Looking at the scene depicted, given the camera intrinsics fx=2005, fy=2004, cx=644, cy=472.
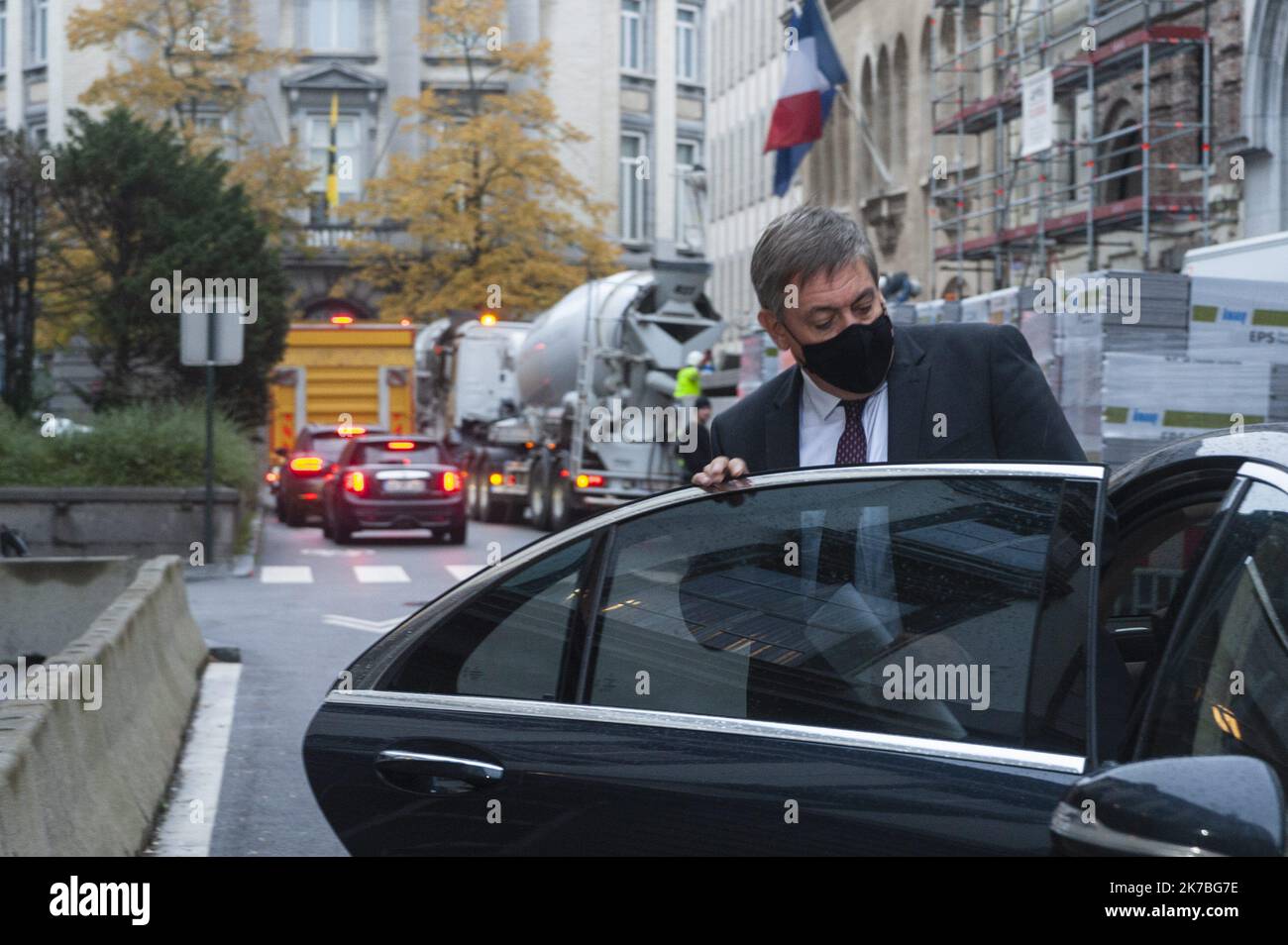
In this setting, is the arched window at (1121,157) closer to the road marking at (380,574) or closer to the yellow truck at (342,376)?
the road marking at (380,574)

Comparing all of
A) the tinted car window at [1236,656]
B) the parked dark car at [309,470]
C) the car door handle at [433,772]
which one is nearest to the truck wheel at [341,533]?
the parked dark car at [309,470]

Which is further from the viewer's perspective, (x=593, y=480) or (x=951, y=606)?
(x=593, y=480)

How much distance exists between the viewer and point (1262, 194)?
21625 mm

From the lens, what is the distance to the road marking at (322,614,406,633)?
49.4 feet

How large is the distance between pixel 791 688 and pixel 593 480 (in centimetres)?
2333

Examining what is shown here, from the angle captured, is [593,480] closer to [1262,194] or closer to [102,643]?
[1262,194]

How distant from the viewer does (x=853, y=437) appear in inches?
146

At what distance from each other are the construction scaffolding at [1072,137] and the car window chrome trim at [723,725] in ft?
61.8

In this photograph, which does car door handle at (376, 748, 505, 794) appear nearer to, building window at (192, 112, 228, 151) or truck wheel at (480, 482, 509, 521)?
truck wheel at (480, 482, 509, 521)

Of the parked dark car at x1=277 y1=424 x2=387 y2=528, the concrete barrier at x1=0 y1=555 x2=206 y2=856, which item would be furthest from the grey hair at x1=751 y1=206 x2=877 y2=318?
the parked dark car at x1=277 y1=424 x2=387 y2=528

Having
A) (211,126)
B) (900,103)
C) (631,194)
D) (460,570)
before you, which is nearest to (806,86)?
(900,103)
